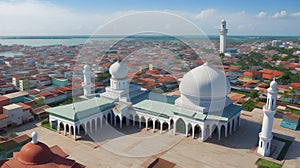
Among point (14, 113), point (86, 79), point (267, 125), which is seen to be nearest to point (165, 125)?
point (267, 125)

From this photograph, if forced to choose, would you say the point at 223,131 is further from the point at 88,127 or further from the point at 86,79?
the point at 86,79

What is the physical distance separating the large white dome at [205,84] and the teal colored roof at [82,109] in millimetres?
6188

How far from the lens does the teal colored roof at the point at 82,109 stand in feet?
52.1

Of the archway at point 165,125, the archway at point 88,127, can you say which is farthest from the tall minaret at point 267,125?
the archway at point 88,127

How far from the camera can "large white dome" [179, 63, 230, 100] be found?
15648 mm

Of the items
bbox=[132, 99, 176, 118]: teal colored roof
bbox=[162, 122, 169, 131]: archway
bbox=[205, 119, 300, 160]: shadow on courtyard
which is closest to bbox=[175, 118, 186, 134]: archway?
bbox=[132, 99, 176, 118]: teal colored roof

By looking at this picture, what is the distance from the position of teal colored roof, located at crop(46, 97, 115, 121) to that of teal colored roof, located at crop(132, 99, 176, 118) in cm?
229

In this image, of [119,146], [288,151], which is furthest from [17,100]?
[288,151]

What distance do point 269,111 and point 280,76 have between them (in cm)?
2438

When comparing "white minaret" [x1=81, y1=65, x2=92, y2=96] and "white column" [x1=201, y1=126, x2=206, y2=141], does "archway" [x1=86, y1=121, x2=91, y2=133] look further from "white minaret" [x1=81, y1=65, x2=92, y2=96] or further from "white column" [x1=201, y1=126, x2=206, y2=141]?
"white column" [x1=201, y1=126, x2=206, y2=141]

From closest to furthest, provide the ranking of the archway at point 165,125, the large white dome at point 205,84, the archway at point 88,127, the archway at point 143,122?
the large white dome at point 205,84 < the archway at point 88,127 < the archway at point 165,125 < the archway at point 143,122

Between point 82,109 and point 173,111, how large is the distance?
6377 millimetres

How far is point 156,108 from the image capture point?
57.6 feet

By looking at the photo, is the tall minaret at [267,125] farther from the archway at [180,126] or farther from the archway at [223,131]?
the archway at [180,126]
